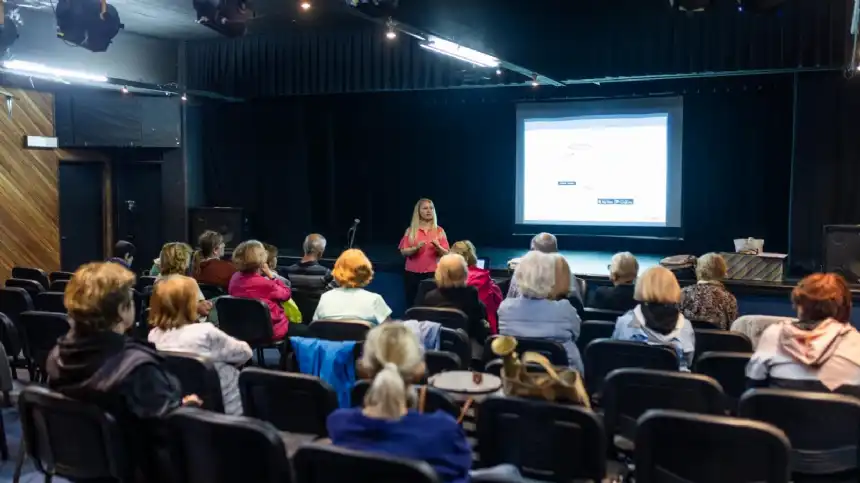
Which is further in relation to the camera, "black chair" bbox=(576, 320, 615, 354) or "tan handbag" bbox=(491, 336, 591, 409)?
"black chair" bbox=(576, 320, 615, 354)

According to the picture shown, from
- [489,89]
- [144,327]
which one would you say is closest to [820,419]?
[144,327]

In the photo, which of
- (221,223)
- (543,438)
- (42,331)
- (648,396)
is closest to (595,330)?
(648,396)

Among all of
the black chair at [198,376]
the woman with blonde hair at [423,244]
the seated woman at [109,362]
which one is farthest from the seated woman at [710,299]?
the seated woman at [109,362]

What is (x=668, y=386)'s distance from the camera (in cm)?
303

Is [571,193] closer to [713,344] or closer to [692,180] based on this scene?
[692,180]

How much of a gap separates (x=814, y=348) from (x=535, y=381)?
4.37ft

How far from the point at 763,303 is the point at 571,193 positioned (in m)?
3.67

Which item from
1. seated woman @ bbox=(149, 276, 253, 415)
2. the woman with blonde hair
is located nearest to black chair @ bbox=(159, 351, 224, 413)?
seated woman @ bbox=(149, 276, 253, 415)

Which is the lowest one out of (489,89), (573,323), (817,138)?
(573,323)

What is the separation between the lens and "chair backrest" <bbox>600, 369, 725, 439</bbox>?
2.95 m

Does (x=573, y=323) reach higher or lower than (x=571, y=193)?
lower

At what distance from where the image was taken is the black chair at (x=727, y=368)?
138 inches

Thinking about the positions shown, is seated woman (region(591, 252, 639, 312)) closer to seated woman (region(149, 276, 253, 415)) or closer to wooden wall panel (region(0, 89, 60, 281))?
seated woman (region(149, 276, 253, 415))

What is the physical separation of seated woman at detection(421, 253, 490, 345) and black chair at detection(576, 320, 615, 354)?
68 cm
